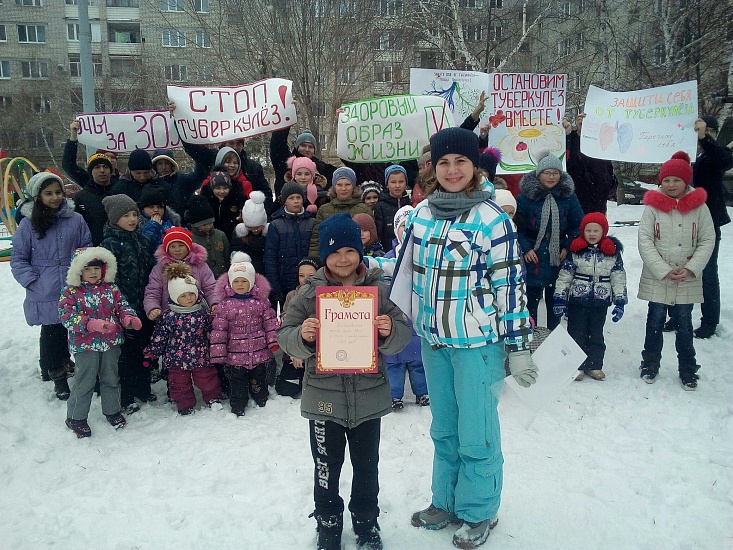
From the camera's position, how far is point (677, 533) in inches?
118

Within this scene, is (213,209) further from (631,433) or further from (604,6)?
(604,6)

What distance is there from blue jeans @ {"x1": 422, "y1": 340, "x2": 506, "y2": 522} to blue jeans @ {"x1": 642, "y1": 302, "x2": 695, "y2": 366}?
9.88 feet

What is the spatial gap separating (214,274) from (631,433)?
395cm

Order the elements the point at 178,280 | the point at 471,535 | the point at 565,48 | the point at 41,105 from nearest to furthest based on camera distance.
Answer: the point at 471,535, the point at 178,280, the point at 565,48, the point at 41,105

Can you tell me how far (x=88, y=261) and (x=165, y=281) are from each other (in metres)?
0.70

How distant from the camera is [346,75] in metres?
13.7

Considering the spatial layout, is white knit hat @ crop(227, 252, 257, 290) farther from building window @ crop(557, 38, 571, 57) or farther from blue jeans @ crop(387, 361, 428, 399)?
building window @ crop(557, 38, 571, 57)

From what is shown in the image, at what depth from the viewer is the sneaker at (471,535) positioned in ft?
9.50

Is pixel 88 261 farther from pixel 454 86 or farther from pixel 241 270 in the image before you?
pixel 454 86

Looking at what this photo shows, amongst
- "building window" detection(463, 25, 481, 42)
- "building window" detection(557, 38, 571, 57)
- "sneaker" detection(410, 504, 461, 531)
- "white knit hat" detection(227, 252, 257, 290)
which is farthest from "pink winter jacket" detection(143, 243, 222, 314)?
"building window" detection(557, 38, 571, 57)

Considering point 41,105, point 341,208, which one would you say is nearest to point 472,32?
point 341,208

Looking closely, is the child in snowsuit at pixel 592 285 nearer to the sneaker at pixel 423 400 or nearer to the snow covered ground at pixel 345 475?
the snow covered ground at pixel 345 475

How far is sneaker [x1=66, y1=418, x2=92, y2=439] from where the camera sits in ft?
14.0

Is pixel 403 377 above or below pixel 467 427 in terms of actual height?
below
